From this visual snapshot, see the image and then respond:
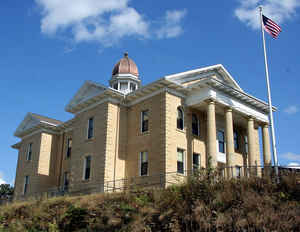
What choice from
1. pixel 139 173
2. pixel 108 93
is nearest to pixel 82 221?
pixel 139 173

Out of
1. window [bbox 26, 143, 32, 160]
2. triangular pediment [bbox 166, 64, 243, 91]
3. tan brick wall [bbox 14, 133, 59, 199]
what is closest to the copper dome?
tan brick wall [bbox 14, 133, 59, 199]

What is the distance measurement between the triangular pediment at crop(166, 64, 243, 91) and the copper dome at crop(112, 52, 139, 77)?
43.2 feet

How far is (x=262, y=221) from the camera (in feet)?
43.1

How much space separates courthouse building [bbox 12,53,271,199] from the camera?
88.0 ft

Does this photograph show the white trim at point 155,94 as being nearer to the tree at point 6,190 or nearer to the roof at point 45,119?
the roof at point 45,119

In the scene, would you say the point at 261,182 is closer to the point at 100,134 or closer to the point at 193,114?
the point at 193,114

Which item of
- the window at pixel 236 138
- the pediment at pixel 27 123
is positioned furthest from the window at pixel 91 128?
the window at pixel 236 138

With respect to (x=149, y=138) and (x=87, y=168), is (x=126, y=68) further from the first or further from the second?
(x=149, y=138)

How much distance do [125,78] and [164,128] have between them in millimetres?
15742

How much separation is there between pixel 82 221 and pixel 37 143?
21.8 m

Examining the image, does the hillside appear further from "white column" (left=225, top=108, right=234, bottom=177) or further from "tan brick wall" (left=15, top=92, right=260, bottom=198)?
Result: "white column" (left=225, top=108, right=234, bottom=177)

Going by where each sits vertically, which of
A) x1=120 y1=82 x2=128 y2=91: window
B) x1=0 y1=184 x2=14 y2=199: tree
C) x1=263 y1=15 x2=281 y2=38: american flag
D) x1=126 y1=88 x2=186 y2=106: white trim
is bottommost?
x1=0 y1=184 x2=14 y2=199: tree

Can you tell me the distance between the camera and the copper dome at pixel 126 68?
41.5 meters

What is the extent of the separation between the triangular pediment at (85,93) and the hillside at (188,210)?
35.9 feet
